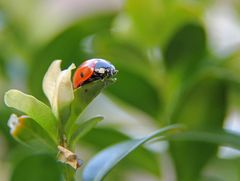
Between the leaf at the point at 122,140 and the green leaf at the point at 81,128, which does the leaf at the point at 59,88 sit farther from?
the leaf at the point at 122,140

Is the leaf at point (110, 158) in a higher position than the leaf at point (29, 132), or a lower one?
higher

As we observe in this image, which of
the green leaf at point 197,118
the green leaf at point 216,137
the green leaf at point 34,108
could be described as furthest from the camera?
the green leaf at point 197,118

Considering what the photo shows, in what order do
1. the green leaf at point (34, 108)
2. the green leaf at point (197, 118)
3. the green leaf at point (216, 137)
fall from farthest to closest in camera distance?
the green leaf at point (197, 118), the green leaf at point (216, 137), the green leaf at point (34, 108)

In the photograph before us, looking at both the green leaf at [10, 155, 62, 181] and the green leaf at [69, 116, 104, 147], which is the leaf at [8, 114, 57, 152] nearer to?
the green leaf at [69, 116, 104, 147]

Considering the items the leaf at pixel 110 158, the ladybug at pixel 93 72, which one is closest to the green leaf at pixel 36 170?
the leaf at pixel 110 158

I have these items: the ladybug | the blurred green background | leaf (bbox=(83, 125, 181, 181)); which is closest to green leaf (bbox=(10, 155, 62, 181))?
the blurred green background

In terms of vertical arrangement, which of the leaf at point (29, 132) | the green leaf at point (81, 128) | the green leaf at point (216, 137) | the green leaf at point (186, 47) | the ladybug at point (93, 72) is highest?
the green leaf at point (186, 47)

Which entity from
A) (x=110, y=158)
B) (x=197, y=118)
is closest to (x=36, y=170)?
(x=110, y=158)

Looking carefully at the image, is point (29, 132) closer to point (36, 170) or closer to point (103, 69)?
point (103, 69)
